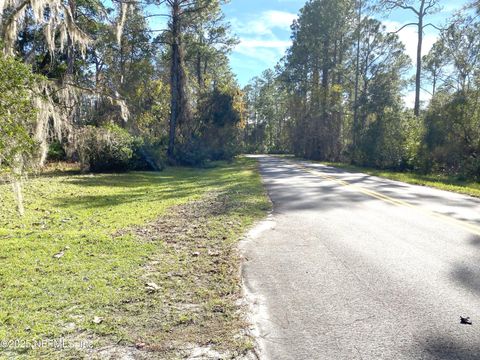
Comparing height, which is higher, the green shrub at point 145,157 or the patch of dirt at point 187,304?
the green shrub at point 145,157

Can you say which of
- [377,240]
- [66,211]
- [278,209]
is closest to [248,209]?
[278,209]

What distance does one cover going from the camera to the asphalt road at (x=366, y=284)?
114 inches

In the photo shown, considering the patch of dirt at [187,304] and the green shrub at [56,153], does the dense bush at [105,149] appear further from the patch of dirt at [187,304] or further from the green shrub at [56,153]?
the patch of dirt at [187,304]

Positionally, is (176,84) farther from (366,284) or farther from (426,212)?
(366,284)

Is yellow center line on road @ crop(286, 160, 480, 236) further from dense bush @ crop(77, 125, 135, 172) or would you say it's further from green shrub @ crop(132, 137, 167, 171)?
green shrub @ crop(132, 137, 167, 171)

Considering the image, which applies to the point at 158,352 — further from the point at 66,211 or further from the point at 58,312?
the point at 66,211

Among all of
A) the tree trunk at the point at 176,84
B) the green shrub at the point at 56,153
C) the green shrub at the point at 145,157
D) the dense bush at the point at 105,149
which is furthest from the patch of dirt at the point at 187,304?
the tree trunk at the point at 176,84

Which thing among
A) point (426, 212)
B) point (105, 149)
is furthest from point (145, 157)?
point (426, 212)

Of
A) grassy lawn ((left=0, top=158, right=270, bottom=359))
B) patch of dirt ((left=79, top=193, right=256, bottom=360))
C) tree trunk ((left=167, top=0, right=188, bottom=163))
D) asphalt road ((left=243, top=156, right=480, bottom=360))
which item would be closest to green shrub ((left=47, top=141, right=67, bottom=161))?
tree trunk ((left=167, top=0, right=188, bottom=163))

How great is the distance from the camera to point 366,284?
4.07m

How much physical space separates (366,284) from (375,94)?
29288mm

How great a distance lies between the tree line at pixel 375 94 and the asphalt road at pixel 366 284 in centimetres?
1331

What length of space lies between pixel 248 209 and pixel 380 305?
17.6ft

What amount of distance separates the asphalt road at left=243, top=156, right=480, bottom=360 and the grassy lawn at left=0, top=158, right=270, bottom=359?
16.1 inches
